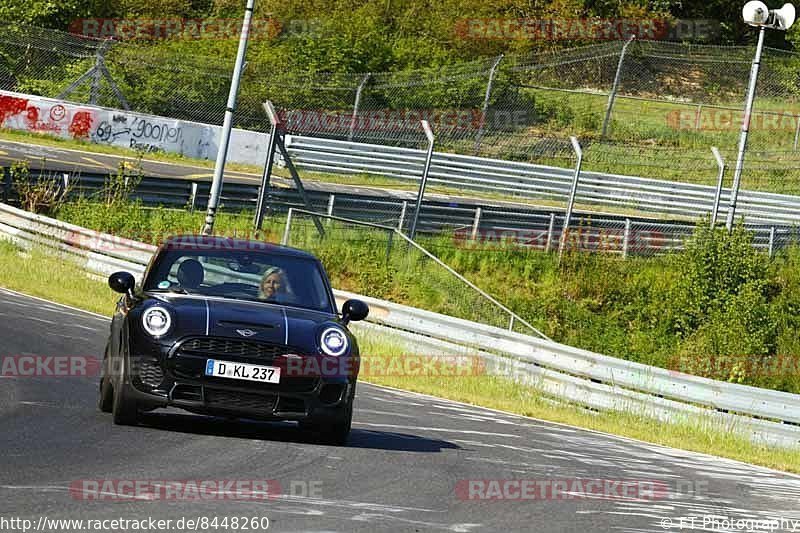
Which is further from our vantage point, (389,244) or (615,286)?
(615,286)

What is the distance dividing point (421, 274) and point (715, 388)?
343 inches

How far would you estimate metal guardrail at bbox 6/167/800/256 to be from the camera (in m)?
27.2

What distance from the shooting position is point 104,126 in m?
41.8

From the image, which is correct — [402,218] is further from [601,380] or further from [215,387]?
[215,387]

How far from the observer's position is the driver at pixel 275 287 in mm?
11055

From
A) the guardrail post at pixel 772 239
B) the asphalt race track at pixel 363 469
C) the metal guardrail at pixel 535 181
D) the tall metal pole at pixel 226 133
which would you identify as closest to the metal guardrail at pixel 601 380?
the asphalt race track at pixel 363 469

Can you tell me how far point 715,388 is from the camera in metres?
16.3
